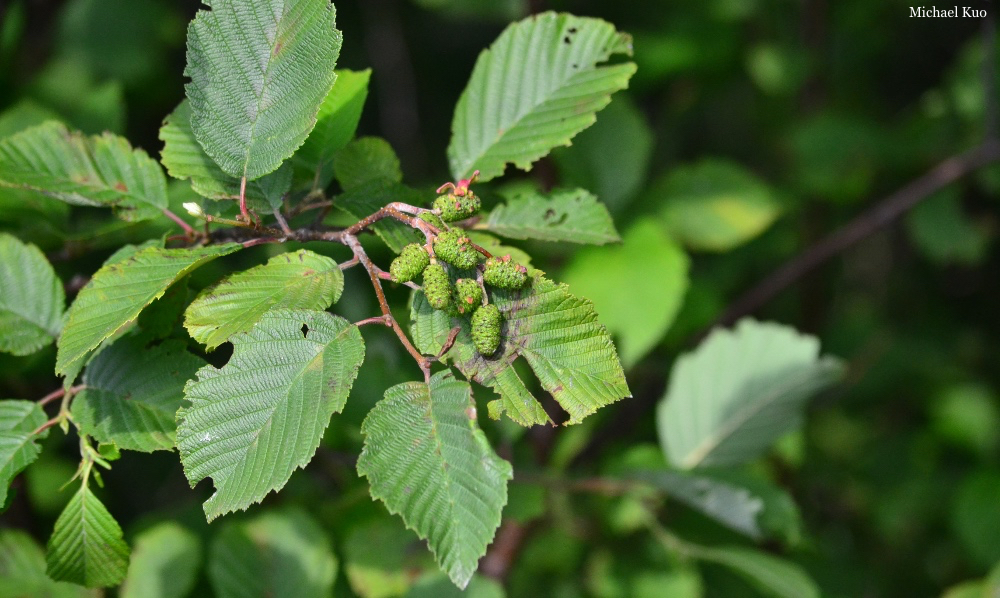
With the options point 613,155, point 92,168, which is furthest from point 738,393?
point 92,168

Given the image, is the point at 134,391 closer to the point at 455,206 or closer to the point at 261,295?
the point at 261,295

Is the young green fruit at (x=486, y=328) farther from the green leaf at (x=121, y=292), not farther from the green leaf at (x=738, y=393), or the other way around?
the green leaf at (x=738, y=393)

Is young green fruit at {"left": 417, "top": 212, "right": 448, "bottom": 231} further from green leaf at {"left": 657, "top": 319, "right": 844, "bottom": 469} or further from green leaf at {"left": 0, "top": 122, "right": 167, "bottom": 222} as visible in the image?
green leaf at {"left": 657, "top": 319, "right": 844, "bottom": 469}

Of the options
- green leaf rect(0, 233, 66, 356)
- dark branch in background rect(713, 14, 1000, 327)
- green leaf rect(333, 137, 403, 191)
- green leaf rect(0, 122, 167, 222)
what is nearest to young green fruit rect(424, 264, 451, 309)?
green leaf rect(333, 137, 403, 191)

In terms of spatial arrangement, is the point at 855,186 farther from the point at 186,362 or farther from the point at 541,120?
the point at 186,362

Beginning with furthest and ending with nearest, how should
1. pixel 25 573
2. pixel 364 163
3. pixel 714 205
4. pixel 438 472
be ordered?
pixel 714 205 < pixel 25 573 < pixel 364 163 < pixel 438 472

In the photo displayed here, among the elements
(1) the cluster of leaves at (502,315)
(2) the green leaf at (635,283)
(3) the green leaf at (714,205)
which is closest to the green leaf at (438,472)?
(1) the cluster of leaves at (502,315)
